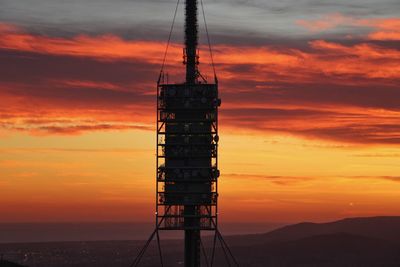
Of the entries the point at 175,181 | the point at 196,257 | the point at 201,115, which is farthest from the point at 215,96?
the point at 196,257

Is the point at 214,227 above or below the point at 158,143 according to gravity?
below

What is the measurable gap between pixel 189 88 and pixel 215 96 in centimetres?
542

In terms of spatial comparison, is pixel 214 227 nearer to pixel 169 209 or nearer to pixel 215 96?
pixel 169 209

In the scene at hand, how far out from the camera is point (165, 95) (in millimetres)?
199875

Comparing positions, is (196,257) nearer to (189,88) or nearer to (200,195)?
(200,195)

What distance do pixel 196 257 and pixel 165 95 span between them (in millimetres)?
32481

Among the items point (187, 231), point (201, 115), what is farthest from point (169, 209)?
point (201, 115)

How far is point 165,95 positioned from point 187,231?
89.3ft

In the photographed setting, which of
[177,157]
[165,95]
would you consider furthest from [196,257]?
[165,95]

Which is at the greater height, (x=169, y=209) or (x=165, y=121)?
(x=165, y=121)

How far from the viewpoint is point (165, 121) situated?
655 feet

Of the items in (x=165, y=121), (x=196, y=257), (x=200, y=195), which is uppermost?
(x=165, y=121)

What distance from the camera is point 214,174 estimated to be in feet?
646

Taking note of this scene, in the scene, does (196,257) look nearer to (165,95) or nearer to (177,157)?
(177,157)
